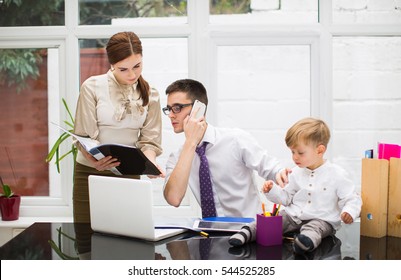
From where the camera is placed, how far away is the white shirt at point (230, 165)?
2.31m

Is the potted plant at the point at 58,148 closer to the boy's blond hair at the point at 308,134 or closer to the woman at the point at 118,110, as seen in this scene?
the woman at the point at 118,110

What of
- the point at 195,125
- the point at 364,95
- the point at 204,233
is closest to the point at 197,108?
the point at 195,125

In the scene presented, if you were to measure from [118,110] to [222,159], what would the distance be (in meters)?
0.59

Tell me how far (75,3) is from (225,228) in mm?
2169

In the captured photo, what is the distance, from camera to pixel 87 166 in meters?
2.72

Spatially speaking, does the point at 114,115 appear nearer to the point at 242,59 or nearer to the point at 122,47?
the point at 122,47

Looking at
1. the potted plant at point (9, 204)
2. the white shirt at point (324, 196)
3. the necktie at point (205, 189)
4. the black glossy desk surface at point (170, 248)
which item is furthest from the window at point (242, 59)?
the black glossy desk surface at point (170, 248)

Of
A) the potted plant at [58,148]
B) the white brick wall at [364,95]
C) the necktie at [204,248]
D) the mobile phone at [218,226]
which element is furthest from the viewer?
the white brick wall at [364,95]

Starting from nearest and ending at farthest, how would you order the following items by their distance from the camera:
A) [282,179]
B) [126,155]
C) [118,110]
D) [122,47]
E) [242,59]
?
[282,179]
[126,155]
[122,47]
[118,110]
[242,59]

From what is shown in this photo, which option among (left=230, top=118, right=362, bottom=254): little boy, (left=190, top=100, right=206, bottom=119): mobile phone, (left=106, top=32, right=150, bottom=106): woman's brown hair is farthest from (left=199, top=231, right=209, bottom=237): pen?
(left=106, top=32, right=150, bottom=106): woman's brown hair

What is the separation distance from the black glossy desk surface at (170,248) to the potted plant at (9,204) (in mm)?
1727

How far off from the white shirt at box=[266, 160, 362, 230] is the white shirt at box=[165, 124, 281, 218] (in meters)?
0.56

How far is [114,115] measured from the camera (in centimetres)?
265

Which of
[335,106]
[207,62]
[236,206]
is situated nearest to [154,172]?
[236,206]
